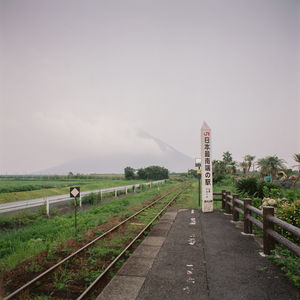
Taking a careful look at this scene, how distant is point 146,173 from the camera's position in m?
68.8

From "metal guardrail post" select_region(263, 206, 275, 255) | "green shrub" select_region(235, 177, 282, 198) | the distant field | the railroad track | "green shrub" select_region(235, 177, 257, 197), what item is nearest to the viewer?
the railroad track

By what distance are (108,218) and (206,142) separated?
21.8ft

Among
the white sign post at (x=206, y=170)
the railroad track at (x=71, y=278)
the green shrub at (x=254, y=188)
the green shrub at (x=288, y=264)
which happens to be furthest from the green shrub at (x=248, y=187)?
the railroad track at (x=71, y=278)

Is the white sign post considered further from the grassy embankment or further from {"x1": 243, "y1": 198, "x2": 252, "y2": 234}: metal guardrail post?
the grassy embankment

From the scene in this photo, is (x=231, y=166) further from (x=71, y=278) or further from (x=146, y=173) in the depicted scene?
(x=71, y=278)

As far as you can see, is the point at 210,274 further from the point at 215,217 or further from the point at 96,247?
the point at 215,217

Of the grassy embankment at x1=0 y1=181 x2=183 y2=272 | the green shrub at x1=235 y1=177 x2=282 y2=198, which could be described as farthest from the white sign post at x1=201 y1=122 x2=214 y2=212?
the grassy embankment at x1=0 y1=181 x2=183 y2=272

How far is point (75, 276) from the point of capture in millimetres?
4344

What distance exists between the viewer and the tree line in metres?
65.2

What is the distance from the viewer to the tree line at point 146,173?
6519 cm

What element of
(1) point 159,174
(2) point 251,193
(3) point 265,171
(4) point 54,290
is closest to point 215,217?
(2) point 251,193

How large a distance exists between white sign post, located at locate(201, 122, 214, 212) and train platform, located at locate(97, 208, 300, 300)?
3904 mm

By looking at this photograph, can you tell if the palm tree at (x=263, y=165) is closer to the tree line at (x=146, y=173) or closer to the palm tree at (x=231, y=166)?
the palm tree at (x=231, y=166)

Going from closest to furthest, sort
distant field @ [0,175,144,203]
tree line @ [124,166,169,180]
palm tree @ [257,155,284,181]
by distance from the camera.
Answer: distant field @ [0,175,144,203] → palm tree @ [257,155,284,181] → tree line @ [124,166,169,180]
